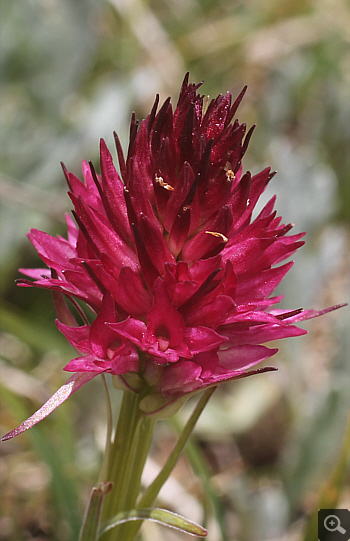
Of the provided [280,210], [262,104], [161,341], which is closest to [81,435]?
[280,210]

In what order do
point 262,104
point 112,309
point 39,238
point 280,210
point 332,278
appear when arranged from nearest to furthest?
point 112,309, point 39,238, point 280,210, point 332,278, point 262,104

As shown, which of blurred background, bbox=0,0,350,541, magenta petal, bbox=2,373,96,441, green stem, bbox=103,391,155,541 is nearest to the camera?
magenta petal, bbox=2,373,96,441

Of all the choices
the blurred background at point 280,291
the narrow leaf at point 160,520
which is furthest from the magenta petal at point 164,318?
the blurred background at point 280,291

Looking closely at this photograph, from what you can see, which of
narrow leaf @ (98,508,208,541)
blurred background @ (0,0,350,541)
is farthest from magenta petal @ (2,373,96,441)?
blurred background @ (0,0,350,541)

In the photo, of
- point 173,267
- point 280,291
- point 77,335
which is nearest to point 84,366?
point 77,335

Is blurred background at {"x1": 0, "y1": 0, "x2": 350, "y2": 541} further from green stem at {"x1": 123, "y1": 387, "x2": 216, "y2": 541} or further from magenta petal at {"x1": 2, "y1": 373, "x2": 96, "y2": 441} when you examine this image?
magenta petal at {"x1": 2, "y1": 373, "x2": 96, "y2": 441}

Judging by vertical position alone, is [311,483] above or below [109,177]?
below

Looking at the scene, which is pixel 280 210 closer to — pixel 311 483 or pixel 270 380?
pixel 270 380

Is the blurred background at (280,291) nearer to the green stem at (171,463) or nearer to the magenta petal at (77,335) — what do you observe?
the green stem at (171,463)

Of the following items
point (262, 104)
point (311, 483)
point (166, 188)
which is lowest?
point (311, 483)
